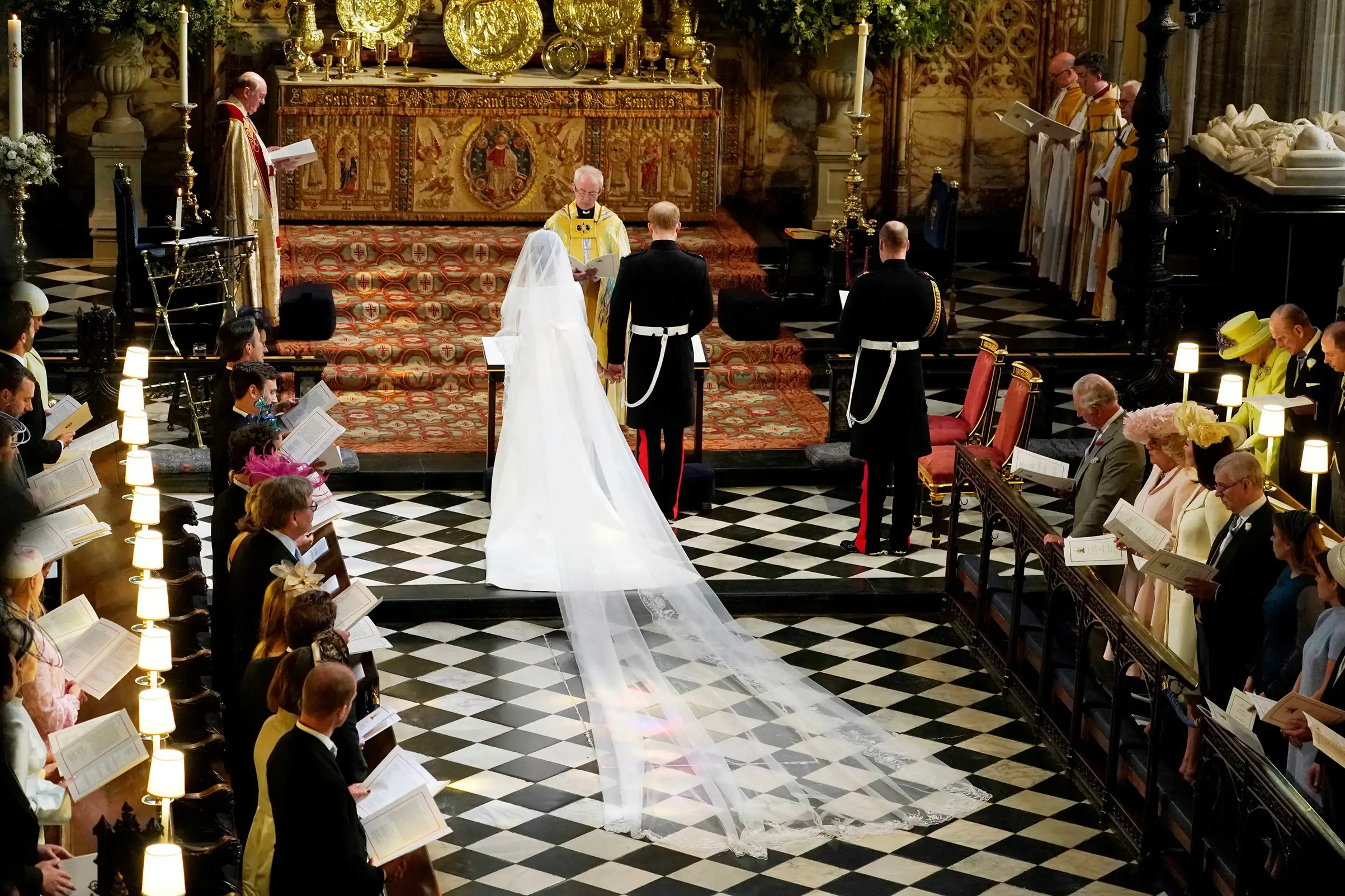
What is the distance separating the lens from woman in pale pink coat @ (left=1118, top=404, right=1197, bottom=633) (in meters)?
7.74

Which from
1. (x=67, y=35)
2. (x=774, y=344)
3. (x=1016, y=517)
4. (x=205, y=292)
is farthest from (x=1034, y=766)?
(x=67, y=35)

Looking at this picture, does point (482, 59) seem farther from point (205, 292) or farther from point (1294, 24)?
point (1294, 24)

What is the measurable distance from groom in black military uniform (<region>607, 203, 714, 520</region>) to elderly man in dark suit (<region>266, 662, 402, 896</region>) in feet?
18.9

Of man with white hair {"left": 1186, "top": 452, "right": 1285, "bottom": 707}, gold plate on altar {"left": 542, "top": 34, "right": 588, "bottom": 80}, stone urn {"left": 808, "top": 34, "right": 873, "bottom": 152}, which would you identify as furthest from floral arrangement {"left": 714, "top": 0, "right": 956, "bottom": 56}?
man with white hair {"left": 1186, "top": 452, "right": 1285, "bottom": 707}

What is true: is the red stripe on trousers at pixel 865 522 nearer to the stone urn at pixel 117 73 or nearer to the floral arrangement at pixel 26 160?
the floral arrangement at pixel 26 160

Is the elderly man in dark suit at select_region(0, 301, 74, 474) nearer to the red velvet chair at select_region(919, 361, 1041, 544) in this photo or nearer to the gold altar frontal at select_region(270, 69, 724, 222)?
the red velvet chair at select_region(919, 361, 1041, 544)

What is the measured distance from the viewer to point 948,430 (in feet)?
36.3

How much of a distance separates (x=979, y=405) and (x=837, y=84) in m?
6.03

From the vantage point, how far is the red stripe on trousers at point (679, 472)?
35.3 feet

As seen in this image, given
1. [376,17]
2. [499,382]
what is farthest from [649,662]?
[376,17]

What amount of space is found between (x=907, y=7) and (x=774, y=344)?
11.8 ft

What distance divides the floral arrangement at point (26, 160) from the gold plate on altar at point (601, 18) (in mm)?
4857

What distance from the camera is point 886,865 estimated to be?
6.99 m

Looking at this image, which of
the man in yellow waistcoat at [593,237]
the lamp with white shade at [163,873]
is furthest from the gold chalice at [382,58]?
the lamp with white shade at [163,873]
